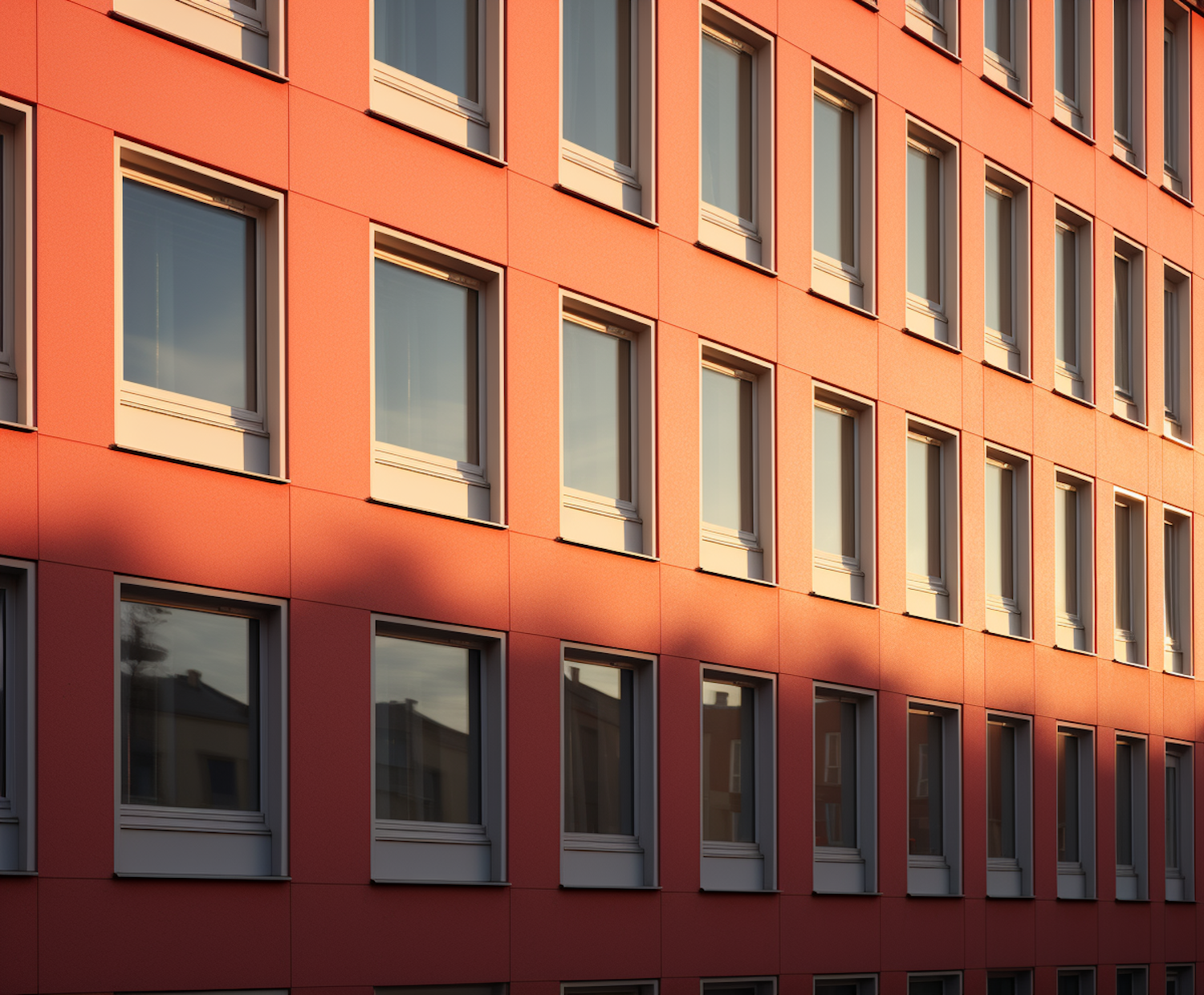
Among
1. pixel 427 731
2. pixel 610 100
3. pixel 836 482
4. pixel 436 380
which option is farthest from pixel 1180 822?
pixel 436 380

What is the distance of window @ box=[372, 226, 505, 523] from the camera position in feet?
56.6

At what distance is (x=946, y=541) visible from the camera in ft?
80.4

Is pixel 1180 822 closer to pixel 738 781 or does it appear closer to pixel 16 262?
pixel 738 781

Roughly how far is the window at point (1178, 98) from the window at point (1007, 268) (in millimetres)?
5679

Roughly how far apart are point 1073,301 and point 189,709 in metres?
17.5

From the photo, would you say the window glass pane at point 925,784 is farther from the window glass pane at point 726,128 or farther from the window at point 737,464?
Answer: the window glass pane at point 726,128

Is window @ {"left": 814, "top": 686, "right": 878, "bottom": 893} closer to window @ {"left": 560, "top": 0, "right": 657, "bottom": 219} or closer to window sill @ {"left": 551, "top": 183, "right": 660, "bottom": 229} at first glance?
window sill @ {"left": 551, "top": 183, "right": 660, "bottom": 229}

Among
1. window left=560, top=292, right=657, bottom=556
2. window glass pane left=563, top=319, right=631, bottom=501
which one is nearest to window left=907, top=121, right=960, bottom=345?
window left=560, top=292, right=657, bottom=556

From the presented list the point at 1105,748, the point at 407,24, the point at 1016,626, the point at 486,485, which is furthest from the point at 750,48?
the point at 1105,748

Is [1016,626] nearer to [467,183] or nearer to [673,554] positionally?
[673,554]

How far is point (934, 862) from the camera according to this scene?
77.9 feet

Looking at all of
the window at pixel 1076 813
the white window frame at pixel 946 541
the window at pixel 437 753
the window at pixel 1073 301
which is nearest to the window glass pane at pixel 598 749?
the window at pixel 437 753

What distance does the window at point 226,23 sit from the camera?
15336mm

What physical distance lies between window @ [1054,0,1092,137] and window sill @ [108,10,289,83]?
1584 centimetres
